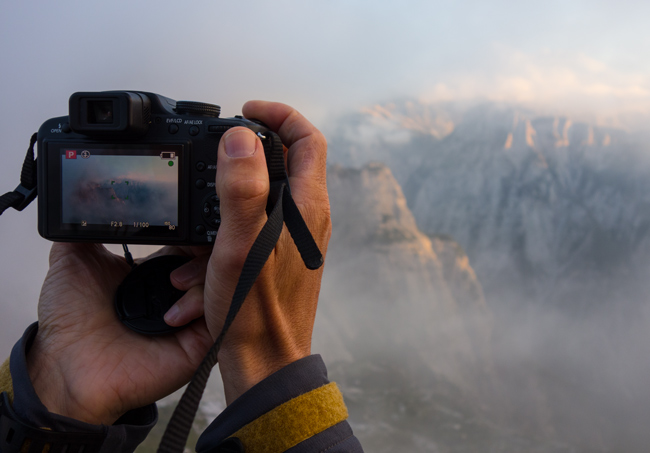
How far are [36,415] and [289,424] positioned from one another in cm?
41

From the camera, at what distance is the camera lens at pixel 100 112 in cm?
70

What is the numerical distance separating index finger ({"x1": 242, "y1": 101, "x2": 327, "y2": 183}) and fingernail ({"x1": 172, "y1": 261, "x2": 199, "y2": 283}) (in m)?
0.24

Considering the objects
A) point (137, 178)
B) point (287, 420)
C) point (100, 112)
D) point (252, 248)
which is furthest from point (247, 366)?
point (100, 112)

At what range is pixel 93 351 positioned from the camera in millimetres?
789

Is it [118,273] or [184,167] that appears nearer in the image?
[184,167]

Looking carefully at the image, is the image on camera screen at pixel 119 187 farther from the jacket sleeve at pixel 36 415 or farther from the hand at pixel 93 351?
the jacket sleeve at pixel 36 415

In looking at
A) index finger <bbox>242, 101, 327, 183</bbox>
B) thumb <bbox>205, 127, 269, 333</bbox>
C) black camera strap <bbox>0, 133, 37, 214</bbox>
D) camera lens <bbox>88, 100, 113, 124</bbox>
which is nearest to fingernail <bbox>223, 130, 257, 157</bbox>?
thumb <bbox>205, 127, 269, 333</bbox>

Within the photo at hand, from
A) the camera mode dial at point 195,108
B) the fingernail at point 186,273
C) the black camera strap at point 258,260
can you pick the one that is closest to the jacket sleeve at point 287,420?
the black camera strap at point 258,260

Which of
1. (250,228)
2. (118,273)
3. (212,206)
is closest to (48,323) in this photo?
(118,273)

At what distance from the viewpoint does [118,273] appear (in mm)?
903

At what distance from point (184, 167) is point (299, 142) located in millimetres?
187

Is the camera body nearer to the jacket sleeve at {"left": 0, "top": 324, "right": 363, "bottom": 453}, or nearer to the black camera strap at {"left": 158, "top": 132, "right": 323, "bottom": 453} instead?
the black camera strap at {"left": 158, "top": 132, "right": 323, "bottom": 453}

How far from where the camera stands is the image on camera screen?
0.72 meters

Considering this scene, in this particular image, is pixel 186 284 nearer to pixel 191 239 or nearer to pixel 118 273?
pixel 191 239
